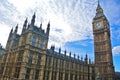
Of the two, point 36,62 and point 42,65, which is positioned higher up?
point 36,62

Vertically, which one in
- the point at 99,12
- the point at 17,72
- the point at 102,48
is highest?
the point at 99,12

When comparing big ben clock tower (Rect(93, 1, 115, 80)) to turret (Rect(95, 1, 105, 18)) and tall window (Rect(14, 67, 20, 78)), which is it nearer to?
turret (Rect(95, 1, 105, 18))

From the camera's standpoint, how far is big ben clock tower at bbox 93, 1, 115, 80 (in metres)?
56.3

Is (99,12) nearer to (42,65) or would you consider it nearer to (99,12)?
(99,12)

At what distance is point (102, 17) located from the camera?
216 feet

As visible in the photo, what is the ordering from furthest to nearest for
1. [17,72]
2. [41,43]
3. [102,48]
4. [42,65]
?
[102,48]
[41,43]
[42,65]
[17,72]

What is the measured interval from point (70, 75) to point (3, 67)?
24.1 meters

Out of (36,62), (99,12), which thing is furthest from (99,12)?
(36,62)

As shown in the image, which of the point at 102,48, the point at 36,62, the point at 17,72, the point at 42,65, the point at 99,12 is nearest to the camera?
the point at 17,72

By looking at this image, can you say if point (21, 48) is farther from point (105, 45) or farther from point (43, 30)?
point (105, 45)

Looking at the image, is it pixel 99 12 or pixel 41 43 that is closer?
pixel 41 43

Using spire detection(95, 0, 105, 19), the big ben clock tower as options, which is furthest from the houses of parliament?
spire detection(95, 0, 105, 19)

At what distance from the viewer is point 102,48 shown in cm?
6138

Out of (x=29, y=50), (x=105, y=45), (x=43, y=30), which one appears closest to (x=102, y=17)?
(x=105, y=45)
